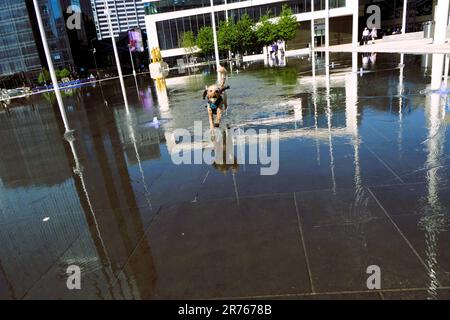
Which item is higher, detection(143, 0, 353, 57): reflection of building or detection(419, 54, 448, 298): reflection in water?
detection(143, 0, 353, 57): reflection of building

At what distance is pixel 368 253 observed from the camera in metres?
3.35

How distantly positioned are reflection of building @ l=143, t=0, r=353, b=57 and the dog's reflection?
56294mm

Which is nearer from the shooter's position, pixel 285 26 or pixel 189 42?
pixel 285 26

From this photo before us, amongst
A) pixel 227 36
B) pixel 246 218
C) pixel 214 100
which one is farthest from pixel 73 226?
pixel 227 36

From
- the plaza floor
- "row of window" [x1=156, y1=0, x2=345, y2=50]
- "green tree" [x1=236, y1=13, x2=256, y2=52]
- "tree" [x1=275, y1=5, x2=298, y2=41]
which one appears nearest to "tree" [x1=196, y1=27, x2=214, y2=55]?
"green tree" [x1=236, y1=13, x2=256, y2=52]

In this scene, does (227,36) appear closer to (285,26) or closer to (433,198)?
(285,26)

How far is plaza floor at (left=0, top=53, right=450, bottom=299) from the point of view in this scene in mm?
3180

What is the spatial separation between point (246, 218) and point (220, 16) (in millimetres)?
65763

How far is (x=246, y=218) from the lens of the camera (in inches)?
167

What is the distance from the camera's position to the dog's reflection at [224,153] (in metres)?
6.08

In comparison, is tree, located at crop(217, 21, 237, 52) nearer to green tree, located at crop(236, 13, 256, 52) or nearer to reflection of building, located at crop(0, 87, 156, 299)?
green tree, located at crop(236, 13, 256, 52)

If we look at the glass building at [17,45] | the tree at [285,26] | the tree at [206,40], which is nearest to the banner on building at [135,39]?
the glass building at [17,45]
